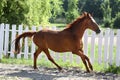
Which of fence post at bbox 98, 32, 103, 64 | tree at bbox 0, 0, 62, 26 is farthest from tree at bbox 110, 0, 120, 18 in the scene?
fence post at bbox 98, 32, 103, 64

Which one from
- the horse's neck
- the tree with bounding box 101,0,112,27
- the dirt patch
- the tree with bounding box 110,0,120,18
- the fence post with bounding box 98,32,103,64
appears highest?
the tree with bounding box 110,0,120,18

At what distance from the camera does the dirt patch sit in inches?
368

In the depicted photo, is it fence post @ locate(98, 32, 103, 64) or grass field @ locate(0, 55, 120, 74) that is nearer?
grass field @ locate(0, 55, 120, 74)

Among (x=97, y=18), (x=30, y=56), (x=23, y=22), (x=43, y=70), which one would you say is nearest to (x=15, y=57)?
(x=30, y=56)

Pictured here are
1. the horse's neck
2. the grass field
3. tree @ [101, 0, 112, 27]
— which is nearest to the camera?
the horse's neck

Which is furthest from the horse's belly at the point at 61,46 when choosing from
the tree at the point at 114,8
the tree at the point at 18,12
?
the tree at the point at 114,8

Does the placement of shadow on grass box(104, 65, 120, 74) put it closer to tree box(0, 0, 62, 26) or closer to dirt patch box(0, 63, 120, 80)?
dirt patch box(0, 63, 120, 80)

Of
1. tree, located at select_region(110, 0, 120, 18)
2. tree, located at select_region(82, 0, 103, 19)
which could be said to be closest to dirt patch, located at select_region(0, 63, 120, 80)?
tree, located at select_region(110, 0, 120, 18)

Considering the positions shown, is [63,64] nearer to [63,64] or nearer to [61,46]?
[63,64]

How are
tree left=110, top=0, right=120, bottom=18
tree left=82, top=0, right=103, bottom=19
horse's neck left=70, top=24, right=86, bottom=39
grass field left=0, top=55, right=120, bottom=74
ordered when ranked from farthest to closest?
tree left=82, top=0, right=103, bottom=19 → tree left=110, top=0, right=120, bottom=18 → grass field left=0, top=55, right=120, bottom=74 → horse's neck left=70, top=24, right=86, bottom=39

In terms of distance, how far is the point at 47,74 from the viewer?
32.7 ft

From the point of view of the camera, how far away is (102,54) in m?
12.3

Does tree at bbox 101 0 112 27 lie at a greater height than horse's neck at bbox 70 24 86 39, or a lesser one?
greater

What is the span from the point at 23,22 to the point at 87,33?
4139 mm
